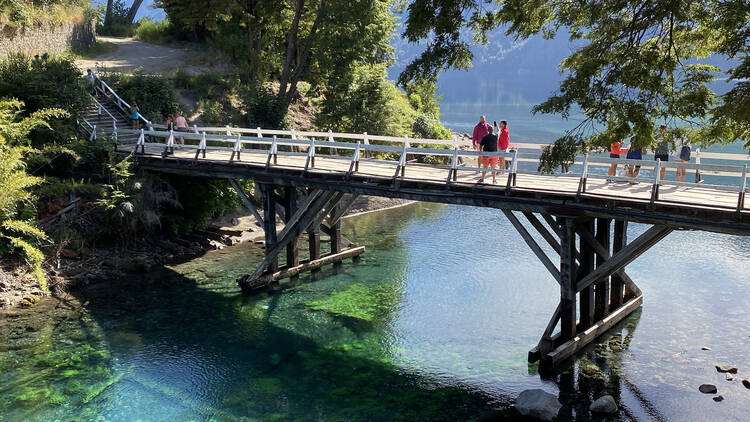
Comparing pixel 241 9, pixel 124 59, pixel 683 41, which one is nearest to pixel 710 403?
pixel 683 41

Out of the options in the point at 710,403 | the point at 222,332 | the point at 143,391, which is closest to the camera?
the point at 710,403

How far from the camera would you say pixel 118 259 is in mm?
22578

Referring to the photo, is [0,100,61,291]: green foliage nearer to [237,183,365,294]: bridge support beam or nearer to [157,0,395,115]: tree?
[237,183,365,294]: bridge support beam

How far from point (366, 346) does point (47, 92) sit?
55.8 ft

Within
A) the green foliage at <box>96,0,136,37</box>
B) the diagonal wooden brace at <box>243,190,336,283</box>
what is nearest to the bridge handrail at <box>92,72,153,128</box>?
the diagonal wooden brace at <box>243,190,336,283</box>

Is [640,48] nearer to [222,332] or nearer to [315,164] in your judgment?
[315,164]

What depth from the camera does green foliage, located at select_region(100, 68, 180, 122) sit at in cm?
3119

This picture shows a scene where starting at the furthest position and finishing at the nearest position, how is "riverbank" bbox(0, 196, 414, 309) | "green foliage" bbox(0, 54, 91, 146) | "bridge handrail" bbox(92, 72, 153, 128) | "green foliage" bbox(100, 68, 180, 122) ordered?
"green foliage" bbox(100, 68, 180, 122) → "bridge handrail" bbox(92, 72, 153, 128) → "green foliage" bbox(0, 54, 91, 146) → "riverbank" bbox(0, 196, 414, 309)

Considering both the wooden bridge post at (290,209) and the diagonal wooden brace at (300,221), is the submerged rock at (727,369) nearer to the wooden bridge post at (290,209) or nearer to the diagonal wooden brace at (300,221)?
the diagonal wooden brace at (300,221)

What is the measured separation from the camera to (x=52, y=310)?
18.8 metres

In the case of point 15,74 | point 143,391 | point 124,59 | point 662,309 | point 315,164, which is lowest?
→ point 143,391

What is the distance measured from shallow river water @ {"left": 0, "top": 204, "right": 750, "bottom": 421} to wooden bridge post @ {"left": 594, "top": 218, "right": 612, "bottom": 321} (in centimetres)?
67

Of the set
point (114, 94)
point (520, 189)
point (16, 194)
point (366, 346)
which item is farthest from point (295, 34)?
point (520, 189)

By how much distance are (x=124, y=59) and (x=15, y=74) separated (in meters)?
15.3
